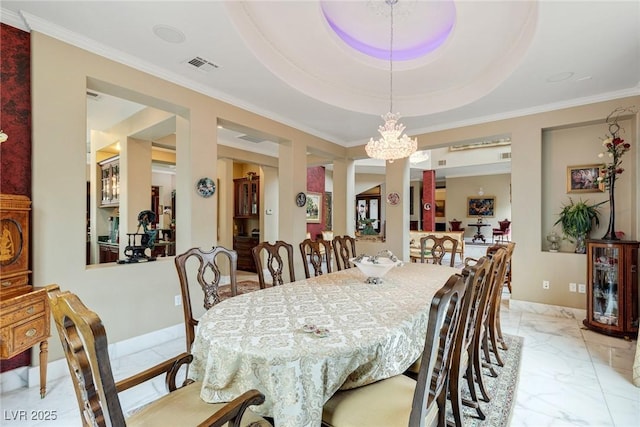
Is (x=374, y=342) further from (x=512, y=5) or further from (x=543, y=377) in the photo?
(x=512, y=5)

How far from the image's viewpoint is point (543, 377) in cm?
243

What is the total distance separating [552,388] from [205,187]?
369 centimetres

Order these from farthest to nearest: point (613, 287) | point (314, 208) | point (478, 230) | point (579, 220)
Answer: point (478, 230) < point (314, 208) < point (579, 220) < point (613, 287)

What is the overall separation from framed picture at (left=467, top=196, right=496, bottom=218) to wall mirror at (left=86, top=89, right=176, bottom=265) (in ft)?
39.6

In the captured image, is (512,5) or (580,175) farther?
(580,175)

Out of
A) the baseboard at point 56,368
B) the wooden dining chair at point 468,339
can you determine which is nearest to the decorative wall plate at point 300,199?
the baseboard at point 56,368

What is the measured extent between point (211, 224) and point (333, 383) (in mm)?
2702

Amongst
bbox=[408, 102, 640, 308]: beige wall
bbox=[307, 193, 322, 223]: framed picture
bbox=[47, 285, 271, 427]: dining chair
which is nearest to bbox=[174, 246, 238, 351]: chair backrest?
bbox=[47, 285, 271, 427]: dining chair

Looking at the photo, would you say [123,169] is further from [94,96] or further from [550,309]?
[550,309]

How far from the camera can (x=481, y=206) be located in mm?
12938

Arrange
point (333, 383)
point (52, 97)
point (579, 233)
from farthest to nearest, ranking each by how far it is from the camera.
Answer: point (579, 233) < point (52, 97) < point (333, 383)

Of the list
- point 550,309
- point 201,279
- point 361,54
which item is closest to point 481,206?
point 550,309

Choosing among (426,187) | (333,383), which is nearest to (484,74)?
(333,383)

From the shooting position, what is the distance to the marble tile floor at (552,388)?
194 cm
